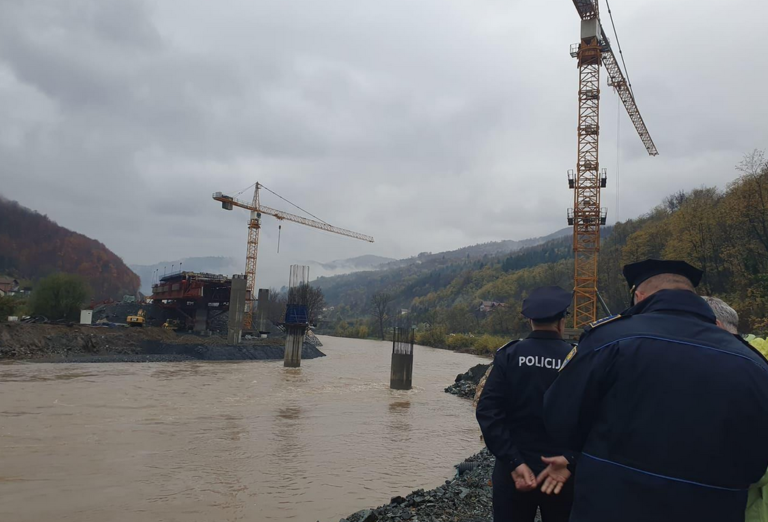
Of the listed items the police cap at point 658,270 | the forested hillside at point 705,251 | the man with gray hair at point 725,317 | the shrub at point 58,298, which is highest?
the forested hillside at point 705,251

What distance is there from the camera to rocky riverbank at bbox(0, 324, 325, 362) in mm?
34438

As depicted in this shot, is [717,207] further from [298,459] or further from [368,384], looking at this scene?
[298,459]

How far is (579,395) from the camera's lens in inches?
85.4

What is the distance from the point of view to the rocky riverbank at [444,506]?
652 centimetres

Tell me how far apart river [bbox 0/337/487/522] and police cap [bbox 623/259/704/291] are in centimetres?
717

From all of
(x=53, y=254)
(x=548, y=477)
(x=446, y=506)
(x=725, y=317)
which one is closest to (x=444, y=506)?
(x=446, y=506)

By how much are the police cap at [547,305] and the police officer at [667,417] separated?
1036 mm

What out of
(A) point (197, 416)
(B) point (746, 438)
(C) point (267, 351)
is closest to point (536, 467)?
(B) point (746, 438)

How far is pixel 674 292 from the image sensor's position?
2.22m

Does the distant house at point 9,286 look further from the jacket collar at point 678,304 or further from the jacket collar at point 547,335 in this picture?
the jacket collar at point 678,304

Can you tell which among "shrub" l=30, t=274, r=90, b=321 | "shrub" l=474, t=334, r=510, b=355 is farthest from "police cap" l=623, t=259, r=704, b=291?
"shrub" l=474, t=334, r=510, b=355

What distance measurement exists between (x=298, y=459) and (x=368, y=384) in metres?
17.2

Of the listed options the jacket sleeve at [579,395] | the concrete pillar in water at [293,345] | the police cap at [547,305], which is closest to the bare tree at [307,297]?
the concrete pillar in water at [293,345]

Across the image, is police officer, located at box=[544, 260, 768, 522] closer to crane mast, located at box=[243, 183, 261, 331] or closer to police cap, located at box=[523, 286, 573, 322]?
police cap, located at box=[523, 286, 573, 322]
